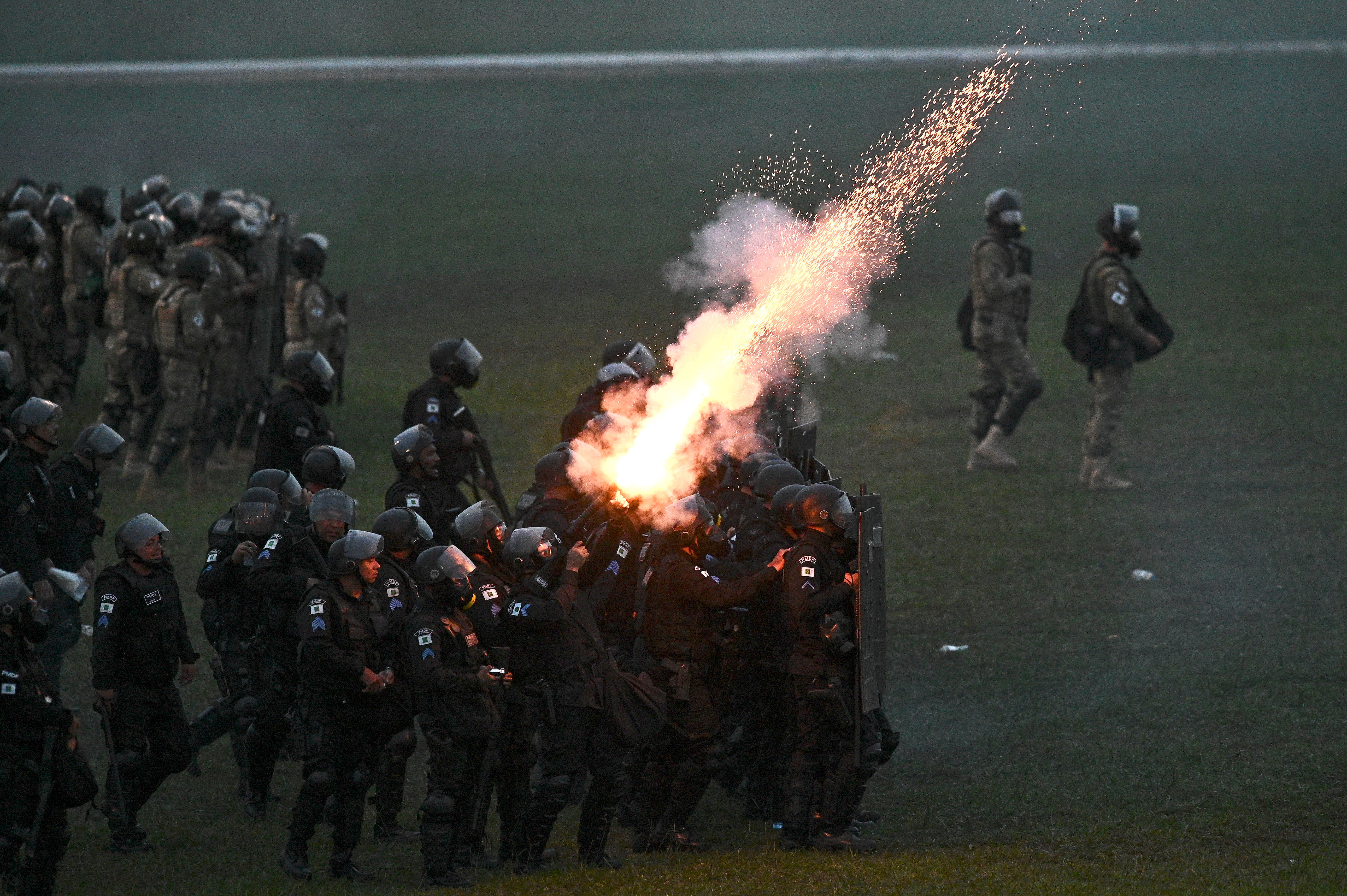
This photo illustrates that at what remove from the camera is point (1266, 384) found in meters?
21.7

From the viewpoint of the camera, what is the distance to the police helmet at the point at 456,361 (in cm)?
1365

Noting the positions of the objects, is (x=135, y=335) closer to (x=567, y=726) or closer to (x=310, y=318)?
(x=310, y=318)

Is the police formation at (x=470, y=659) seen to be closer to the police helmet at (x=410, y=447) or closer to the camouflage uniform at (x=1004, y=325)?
the police helmet at (x=410, y=447)

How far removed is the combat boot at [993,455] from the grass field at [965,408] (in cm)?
45

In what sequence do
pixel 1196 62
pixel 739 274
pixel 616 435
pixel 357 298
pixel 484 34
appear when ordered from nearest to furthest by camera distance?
pixel 616 435 → pixel 739 274 → pixel 357 298 → pixel 1196 62 → pixel 484 34

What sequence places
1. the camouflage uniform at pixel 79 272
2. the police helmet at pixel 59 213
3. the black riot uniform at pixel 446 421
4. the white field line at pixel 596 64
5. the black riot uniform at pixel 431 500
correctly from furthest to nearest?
the white field line at pixel 596 64 < the police helmet at pixel 59 213 < the camouflage uniform at pixel 79 272 < the black riot uniform at pixel 446 421 < the black riot uniform at pixel 431 500

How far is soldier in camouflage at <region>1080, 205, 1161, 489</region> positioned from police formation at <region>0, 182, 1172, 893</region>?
672 centimetres

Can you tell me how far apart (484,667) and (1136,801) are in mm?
4052

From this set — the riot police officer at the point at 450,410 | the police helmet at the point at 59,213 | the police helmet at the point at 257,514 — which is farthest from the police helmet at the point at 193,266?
the police helmet at the point at 257,514

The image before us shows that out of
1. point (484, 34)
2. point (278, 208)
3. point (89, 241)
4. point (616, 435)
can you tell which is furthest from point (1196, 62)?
point (616, 435)

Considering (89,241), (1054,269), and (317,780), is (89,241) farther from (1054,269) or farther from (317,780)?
(1054,269)

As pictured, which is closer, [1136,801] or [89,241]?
[1136,801]

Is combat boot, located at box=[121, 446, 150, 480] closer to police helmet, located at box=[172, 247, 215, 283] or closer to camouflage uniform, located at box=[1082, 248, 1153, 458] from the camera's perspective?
police helmet, located at box=[172, 247, 215, 283]

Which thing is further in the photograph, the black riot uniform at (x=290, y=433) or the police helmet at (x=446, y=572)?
the black riot uniform at (x=290, y=433)
